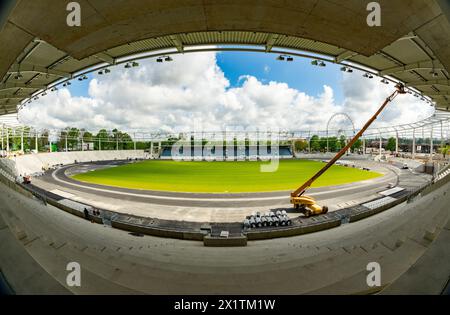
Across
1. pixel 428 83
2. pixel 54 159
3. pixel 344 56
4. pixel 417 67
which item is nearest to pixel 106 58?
pixel 344 56

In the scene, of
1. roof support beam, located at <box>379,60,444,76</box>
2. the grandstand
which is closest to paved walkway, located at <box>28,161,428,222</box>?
roof support beam, located at <box>379,60,444,76</box>

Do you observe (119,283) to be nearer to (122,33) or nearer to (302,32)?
(122,33)

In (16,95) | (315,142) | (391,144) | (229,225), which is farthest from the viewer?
(315,142)

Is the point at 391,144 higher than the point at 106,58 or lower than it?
lower

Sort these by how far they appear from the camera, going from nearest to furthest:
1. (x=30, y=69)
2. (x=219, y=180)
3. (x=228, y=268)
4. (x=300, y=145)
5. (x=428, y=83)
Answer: (x=228, y=268), (x=30, y=69), (x=428, y=83), (x=219, y=180), (x=300, y=145)

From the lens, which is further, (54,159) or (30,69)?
(54,159)

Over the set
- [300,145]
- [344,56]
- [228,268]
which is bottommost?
[228,268]

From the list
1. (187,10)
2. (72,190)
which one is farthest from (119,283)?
(72,190)

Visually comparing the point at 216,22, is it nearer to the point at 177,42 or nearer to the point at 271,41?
the point at 177,42

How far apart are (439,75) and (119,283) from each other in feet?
73.9

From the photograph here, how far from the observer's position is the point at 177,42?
11156mm

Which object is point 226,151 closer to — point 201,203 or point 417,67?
point 201,203

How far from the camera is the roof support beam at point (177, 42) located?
10796mm

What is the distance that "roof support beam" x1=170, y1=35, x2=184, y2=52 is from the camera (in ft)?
35.4
